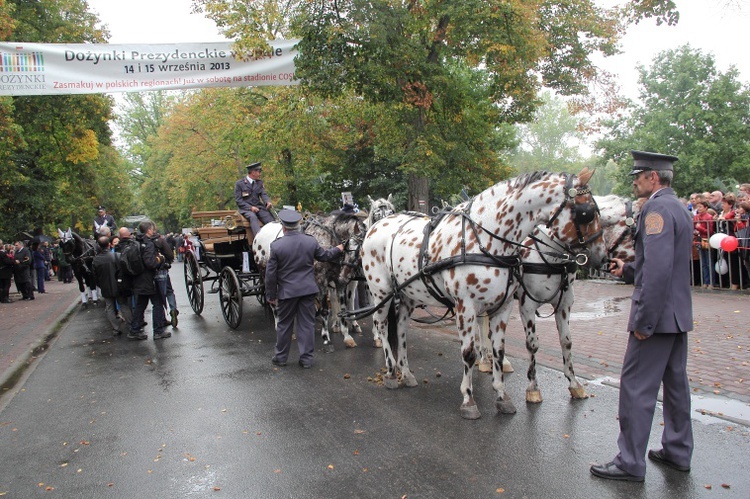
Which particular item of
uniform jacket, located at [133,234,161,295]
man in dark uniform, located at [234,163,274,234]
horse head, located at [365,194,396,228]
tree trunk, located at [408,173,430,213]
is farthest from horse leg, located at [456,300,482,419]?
tree trunk, located at [408,173,430,213]

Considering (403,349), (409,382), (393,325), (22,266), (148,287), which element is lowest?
(409,382)

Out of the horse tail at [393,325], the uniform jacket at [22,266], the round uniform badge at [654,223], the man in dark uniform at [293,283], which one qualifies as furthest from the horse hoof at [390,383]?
the uniform jacket at [22,266]

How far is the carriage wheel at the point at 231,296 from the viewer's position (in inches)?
385

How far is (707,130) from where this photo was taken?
30.1m

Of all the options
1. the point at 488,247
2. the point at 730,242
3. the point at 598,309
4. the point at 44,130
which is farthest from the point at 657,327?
the point at 44,130

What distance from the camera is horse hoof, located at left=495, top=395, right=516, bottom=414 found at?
16.9 ft

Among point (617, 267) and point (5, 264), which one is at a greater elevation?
point (5, 264)

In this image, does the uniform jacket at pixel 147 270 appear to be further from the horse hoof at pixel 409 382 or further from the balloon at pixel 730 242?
the balloon at pixel 730 242

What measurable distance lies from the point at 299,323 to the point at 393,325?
1.60 metres

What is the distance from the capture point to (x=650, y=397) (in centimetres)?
367

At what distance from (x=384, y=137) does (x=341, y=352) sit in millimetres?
11168

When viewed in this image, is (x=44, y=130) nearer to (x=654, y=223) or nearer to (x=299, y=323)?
(x=299, y=323)

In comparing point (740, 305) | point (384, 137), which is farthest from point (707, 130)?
point (740, 305)

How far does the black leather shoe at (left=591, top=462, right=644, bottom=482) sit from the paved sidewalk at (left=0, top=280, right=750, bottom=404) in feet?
7.50
